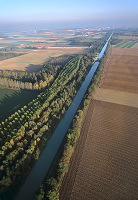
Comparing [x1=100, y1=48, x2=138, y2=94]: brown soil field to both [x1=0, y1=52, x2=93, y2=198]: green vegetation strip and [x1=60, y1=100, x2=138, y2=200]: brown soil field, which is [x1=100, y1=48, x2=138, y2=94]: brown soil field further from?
[x1=0, y1=52, x2=93, y2=198]: green vegetation strip

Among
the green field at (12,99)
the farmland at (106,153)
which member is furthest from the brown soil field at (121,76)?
the green field at (12,99)

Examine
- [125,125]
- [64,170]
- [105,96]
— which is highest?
[105,96]

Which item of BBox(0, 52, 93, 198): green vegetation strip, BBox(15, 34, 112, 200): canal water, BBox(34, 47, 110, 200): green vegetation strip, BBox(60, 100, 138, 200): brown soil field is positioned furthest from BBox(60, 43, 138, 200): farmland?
BBox(0, 52, 93, 198): green vegetation strip

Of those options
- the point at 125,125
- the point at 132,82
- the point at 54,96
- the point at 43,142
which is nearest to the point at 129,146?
the point at 125,125

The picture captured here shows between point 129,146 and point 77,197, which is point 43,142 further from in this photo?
point 129,146

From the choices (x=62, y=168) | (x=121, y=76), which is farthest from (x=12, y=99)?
(x=121, y=76)

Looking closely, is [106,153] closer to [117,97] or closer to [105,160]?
[105,160]

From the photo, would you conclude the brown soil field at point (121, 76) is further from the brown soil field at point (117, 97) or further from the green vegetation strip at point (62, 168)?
the green vegetation strip at point (62, 168)
